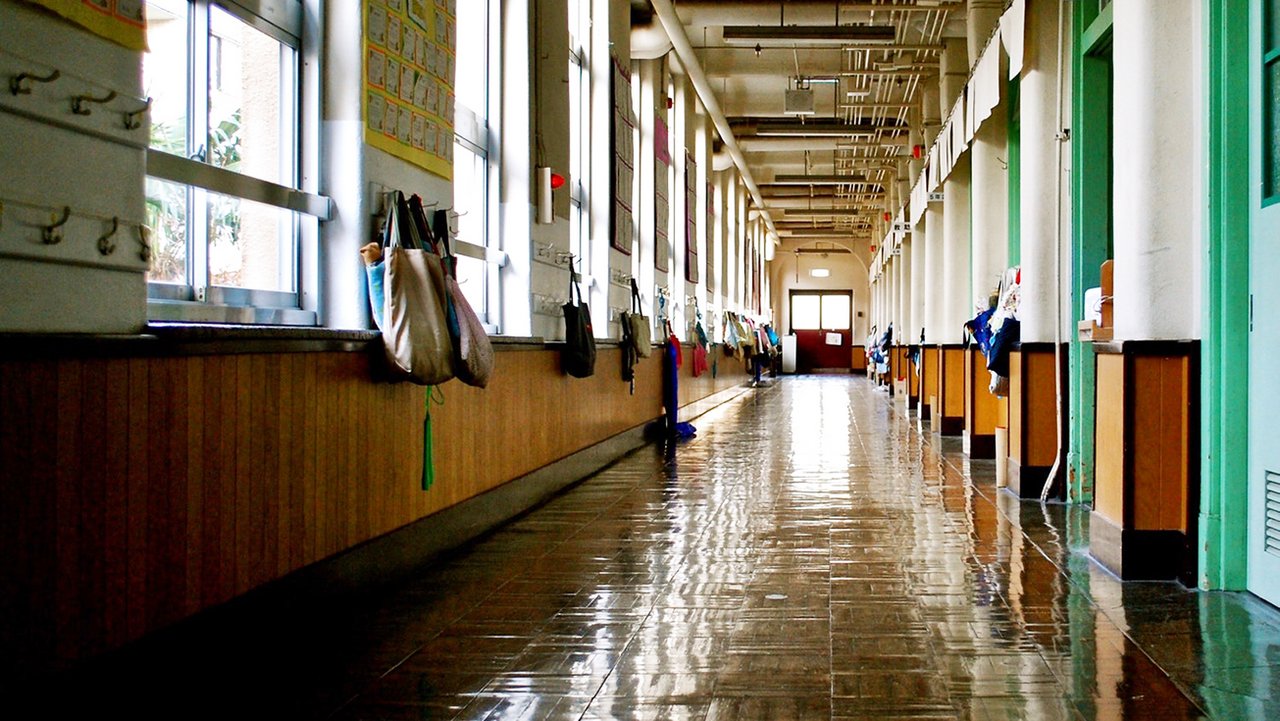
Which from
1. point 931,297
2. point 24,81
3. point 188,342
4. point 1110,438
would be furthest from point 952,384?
point 24,81

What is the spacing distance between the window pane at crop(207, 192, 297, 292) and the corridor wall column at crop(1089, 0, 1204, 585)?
3.12 metres

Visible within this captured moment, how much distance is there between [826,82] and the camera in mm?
16609

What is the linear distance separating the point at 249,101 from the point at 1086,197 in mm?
4381

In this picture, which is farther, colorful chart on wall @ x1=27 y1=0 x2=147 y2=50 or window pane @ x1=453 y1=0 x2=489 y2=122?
window pane @ x1=453 y1=0 x2=489 y2=122

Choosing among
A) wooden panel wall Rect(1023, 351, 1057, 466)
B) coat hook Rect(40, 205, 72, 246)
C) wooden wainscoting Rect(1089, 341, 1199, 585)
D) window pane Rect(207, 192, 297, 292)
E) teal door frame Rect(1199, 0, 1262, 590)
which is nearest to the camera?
coat hook Rect(40, 205, 72, 246)

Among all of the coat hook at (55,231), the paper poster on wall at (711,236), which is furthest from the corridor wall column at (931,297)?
the coat hook at (55,231)

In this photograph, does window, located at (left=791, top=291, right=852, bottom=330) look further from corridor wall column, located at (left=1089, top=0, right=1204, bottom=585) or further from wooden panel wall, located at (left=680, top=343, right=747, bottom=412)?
corridor wall column, located at (left=1089, top=0, right=1204, bottom=585)

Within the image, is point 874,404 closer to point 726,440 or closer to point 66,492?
point 726,440

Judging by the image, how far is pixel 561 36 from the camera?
23.4 feet

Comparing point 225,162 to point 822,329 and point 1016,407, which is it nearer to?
point 1016,407

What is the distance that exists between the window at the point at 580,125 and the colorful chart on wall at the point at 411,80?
3646 millimetres

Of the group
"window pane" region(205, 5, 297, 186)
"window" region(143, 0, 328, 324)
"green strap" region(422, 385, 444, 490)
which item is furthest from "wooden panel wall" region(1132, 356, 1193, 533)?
"window pane" region(205, 5, 297, 186)

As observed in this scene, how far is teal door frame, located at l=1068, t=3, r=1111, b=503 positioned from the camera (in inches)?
233

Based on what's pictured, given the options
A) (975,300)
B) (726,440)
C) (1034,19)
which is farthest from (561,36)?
(726,440)
